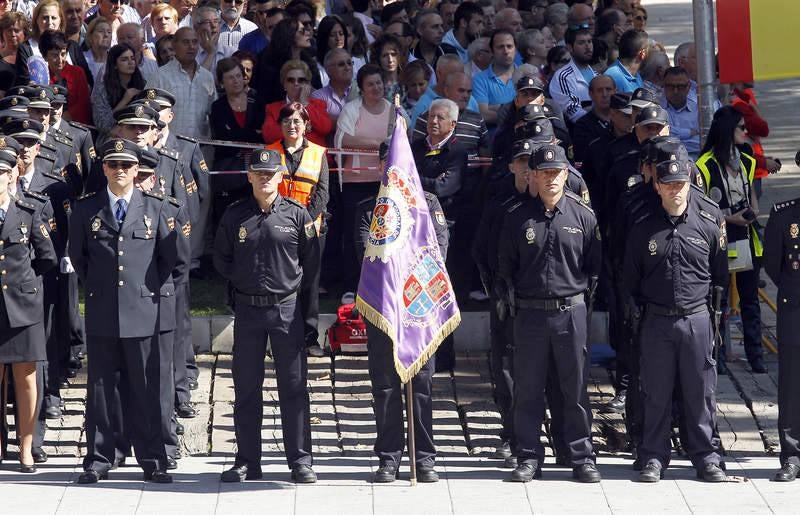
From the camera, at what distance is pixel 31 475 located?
35.1 ft

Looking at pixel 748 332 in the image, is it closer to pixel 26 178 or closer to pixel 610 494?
pixel 610 494

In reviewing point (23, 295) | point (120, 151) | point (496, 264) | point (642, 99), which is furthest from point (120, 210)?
point (642, 99)

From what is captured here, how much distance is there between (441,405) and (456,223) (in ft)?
5.63

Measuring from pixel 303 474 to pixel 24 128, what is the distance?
321 centimetres

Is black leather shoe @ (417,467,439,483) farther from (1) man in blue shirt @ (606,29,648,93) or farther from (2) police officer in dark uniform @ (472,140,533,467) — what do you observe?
(1) man in blue shirt @ (606,29,648,93)

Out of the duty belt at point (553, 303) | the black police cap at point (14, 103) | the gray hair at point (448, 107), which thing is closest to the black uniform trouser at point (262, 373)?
the duty belt at point (553, 303)

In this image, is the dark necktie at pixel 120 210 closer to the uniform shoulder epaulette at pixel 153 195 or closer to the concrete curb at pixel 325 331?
the uniform shoulder epaulette at pixel 153 195

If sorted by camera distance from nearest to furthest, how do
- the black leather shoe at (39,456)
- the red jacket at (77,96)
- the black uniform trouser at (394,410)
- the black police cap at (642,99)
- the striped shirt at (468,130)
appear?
the black uniform trouser at (394,410) → the black leather shoe at (39,456) → the black police cap at (642,99) → the striped shirt at (468,130) → the red jacket at (77,96)

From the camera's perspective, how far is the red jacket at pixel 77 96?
548 inches

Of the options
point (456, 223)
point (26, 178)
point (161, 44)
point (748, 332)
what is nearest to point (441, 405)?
point (456, 223)

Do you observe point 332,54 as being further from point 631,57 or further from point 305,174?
point 631,57

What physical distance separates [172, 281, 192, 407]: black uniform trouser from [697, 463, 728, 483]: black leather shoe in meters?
3.87

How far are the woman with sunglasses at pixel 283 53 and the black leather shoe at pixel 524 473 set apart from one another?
16.5ft

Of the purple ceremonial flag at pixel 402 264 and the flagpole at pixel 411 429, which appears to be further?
the purple ceremonial flag at pixel 402 264
